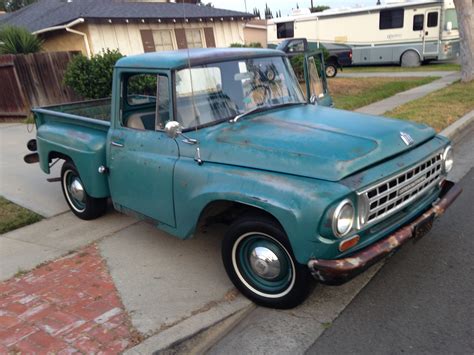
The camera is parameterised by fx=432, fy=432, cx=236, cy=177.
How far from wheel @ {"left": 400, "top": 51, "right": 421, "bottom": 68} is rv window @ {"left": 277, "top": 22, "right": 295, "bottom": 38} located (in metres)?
6.35

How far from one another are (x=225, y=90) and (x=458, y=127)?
5879mm

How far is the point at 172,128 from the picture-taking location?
342 cm

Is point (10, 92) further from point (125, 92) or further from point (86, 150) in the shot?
point (125, 92)

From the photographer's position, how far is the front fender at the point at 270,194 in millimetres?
2727

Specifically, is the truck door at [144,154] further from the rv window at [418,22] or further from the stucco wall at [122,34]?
the rv window at [418,22]

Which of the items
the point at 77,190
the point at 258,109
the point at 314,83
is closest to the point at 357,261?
the point at 258,109

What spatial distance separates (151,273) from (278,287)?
4.14 feet

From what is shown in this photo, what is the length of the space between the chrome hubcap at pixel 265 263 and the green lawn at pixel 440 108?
5682 mm

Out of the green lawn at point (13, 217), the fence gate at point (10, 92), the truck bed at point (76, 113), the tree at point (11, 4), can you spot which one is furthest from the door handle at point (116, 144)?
the tree at point (11, 4)

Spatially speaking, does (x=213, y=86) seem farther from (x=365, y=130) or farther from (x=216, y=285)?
(x=216, y=285)

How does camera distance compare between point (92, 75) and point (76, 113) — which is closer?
point (76, 113)

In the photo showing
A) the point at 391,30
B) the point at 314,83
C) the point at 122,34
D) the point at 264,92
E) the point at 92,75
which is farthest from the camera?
the point at 391,30

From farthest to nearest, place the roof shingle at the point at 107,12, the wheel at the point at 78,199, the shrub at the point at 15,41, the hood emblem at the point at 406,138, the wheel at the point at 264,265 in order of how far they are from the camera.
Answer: the roof shingle at the point at 107,12 → the shrub at the point at 15,41 → the wheel at the point at 78,199 → the hood emblem at the point at 406,138 → the wheel at the point at 264,265

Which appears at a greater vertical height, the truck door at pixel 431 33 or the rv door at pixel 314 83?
the rv door at pixel 314 83
